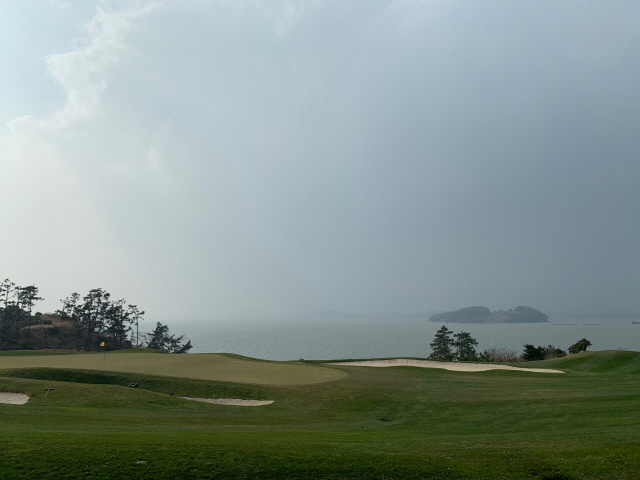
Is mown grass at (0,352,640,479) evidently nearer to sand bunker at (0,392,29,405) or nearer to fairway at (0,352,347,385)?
sand bunker at (0,392,29,405)

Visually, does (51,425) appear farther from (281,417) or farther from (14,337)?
(14,337)

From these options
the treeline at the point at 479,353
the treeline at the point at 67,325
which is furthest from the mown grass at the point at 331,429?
the treeline at the point at 67,325

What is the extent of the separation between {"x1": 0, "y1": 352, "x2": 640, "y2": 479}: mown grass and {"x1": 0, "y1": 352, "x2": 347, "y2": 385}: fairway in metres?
1.89

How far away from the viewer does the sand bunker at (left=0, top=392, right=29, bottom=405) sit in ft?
57.4

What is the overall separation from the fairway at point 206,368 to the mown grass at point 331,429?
189 centimetres

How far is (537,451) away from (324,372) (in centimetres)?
1726

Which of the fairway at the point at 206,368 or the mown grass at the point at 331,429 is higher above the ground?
the fairway at the point at 206,368

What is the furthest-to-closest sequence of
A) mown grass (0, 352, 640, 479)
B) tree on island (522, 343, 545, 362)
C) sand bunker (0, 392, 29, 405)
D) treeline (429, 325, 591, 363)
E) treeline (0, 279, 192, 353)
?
treeline (0, 279, 192, 353), treeline (429, 325, 591, 363), tree on island (522, 343, 545, 362), sand bunker (0, 392, 29, 405), mown grass (0, 352, 640, 479)

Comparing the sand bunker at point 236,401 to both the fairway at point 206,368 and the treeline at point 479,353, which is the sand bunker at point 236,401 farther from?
the treeline at point 479,353

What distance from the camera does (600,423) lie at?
13.2 meters

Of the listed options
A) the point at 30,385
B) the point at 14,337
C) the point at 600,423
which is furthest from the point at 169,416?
the point at 14,337

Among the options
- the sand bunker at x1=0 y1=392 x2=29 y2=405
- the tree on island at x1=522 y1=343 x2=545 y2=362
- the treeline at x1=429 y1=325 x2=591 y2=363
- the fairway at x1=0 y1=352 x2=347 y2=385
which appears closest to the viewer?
the sand bunker at x1=0 y1=392 x2=29 y2=405

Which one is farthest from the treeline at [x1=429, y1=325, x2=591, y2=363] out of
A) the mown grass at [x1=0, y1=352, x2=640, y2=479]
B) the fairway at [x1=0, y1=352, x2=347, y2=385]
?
the fairway at [x1=0, y1=352, x2=347, y2=385]

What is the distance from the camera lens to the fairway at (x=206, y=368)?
24.2 metres
